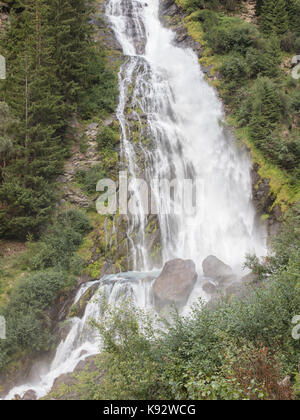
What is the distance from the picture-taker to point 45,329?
10523mm

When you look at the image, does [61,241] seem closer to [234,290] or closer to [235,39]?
[234,290]

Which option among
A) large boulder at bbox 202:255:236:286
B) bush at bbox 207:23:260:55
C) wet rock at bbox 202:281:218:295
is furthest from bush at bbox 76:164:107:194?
bush at bbox 207:23:260:55

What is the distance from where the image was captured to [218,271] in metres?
12.3

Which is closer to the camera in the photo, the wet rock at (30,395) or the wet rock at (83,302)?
the wet rock at (30,395)

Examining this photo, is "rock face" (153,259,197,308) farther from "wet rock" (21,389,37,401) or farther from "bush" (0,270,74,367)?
"wet rock" (21,389,37,401)

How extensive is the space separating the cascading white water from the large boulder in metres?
1.13

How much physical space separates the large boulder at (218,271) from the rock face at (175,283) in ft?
2.87

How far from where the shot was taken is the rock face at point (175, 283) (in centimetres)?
1110

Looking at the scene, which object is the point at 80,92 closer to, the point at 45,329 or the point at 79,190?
the point at 79,190

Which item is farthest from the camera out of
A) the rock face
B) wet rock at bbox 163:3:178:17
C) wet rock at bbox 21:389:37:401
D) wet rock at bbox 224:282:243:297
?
wet rock at bbox 163:3:178:17

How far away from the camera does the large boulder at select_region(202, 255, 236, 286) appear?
1174cm

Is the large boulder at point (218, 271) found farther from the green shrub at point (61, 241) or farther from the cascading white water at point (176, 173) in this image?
the green shrub at point (61, 241)

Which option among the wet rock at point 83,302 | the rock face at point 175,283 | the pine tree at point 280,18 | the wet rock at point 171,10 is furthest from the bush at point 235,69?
the wet rock at point 83,302

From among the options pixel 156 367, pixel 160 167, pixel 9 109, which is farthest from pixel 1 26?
pixel 156 367
